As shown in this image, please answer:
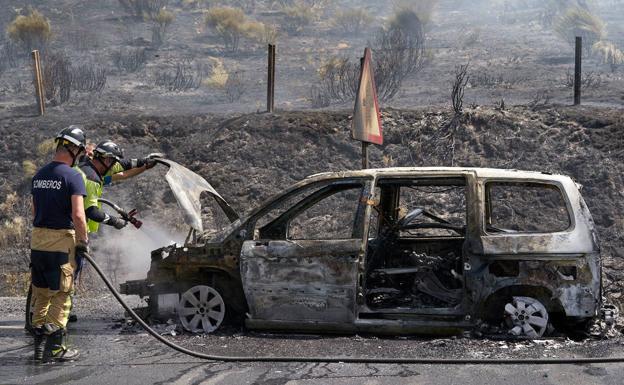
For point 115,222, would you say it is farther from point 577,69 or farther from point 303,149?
point 577,69

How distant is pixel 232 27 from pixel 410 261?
83.2 feet

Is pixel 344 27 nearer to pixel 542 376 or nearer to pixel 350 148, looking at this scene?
pixel 350 148

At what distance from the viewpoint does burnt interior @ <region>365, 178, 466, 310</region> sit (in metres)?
8.09

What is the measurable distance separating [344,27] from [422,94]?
46.9ft

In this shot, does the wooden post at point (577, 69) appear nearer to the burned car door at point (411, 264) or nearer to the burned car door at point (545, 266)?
the burned car door at point (411, 264)

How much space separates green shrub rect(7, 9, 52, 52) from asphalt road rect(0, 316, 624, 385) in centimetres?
2460

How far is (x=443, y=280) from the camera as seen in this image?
27.3 ft

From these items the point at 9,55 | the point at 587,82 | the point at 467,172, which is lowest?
the point at 467,172

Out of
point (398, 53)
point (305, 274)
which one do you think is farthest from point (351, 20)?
point (305, 274)

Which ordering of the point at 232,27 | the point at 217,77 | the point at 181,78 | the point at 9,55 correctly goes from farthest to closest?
the point at 232,27, the point at 9,55, the point at 181,78, the point at 217,77

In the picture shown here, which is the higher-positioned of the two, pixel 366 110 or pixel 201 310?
pixel 366 110

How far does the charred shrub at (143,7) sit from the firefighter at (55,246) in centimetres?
2865

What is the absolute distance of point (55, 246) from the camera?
7.33 meters

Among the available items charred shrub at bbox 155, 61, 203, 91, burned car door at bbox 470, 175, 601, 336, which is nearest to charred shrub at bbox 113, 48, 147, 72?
charred shrub at bbox 155, 61, 203, 91
